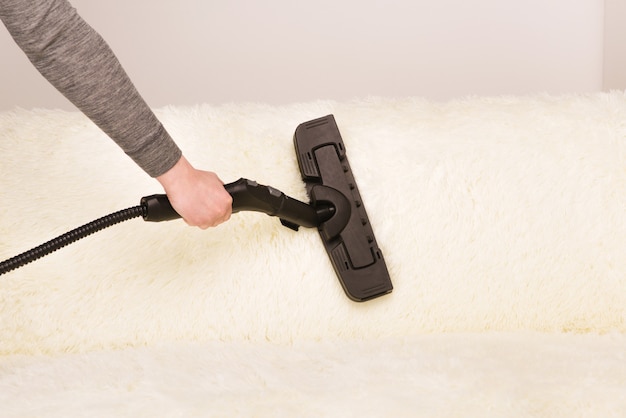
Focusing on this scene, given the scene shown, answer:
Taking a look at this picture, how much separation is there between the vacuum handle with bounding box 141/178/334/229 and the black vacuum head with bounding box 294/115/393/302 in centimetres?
3

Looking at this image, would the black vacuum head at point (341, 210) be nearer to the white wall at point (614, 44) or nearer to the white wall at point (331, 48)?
the white wall at point (331, 48)

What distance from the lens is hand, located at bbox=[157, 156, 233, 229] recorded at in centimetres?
104

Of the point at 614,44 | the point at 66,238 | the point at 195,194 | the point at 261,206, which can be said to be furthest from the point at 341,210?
the point at 614,44

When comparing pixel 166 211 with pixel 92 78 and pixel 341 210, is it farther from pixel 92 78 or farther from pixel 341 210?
pixel 341 210

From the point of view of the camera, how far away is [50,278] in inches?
51.9

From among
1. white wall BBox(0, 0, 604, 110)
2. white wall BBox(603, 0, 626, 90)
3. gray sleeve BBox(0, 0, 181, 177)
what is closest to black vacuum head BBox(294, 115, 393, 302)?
gray sleeve BBox(0, 0, 181, 177)

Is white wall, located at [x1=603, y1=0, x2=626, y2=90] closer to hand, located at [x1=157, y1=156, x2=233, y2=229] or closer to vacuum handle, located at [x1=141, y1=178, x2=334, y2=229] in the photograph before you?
vacuum handle, located at [x1=141, y1=178, x2=334, y2=229]

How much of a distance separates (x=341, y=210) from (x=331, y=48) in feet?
3.40

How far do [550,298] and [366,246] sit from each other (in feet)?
1.12

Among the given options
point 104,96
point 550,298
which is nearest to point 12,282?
point 104,96

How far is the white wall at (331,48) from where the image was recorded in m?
2.22

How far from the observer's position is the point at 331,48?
224 centimetres

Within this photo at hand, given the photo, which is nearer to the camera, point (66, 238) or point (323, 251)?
point (66, 238)

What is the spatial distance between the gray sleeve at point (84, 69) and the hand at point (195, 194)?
0.15 ft
